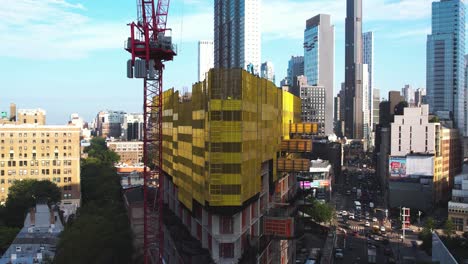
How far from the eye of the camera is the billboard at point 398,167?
6353 inches

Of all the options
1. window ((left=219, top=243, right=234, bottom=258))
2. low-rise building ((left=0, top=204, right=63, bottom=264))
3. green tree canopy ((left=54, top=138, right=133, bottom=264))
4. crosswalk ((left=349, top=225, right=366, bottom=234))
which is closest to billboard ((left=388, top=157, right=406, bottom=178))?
crosswalk ((left=349, top=225, right=366, bottom=234))

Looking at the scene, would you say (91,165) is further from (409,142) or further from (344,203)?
(409,142)

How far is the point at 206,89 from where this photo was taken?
5941 centimetres

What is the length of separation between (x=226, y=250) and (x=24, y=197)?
79.8 metres

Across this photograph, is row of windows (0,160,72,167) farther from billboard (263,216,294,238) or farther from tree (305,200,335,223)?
billboard (263,216,294,238)

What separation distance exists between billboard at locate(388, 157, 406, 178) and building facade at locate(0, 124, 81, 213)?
4006 inches

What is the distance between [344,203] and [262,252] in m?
121

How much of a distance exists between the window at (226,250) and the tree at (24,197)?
6640 centimetres

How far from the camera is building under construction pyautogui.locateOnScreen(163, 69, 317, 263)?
56062 millimetres

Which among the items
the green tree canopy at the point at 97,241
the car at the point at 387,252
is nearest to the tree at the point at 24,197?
the green tree canopy at the point at 97,241

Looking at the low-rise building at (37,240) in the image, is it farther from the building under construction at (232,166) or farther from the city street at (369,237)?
the city street at (369,237)

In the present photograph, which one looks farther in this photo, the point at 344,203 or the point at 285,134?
the point at 344,203

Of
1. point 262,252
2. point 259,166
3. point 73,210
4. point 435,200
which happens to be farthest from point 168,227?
point 435,200

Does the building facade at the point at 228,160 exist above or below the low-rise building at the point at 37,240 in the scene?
above
